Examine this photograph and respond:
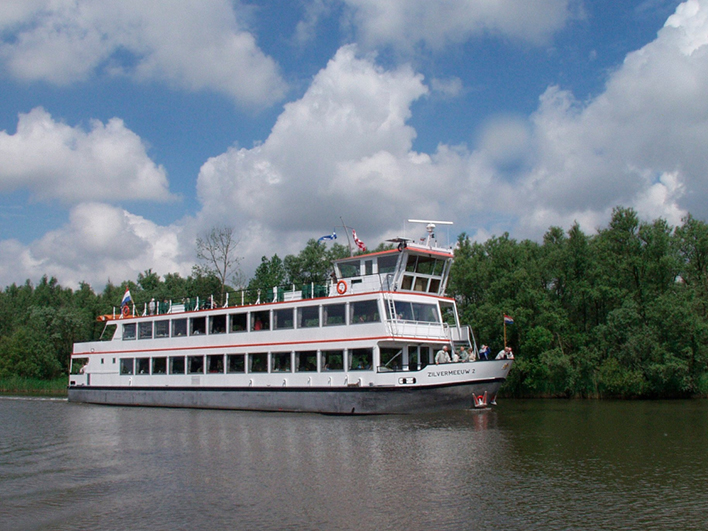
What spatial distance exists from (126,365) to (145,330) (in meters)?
2.66

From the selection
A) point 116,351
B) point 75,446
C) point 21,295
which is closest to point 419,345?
point 75,446

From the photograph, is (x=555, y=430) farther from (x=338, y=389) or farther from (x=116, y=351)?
(x=116, y=351)

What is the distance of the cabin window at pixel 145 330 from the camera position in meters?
37.5

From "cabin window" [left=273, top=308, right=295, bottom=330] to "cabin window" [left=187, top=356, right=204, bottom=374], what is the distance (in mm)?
5705

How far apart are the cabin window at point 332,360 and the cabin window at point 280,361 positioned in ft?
7.47

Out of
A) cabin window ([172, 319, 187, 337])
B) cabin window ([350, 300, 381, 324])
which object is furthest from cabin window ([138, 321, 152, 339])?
cabin window ([350, 300, 381, 324])

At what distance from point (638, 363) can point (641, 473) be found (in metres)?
26.8

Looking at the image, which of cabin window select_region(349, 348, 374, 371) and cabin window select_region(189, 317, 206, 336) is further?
cabin window select_region(189, 317, 206, 336)

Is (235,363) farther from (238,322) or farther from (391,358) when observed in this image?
(391,358)

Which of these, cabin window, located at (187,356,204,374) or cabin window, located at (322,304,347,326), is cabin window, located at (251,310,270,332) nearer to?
cabin window, located at (322,304,347,326)

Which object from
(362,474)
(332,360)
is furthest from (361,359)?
(362,474)

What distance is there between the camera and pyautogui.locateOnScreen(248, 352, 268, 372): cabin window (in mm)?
31766

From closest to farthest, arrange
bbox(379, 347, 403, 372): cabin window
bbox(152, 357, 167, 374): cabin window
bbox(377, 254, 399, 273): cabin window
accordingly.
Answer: bbox(379, 347, 403, 372): cabin window → bbox(377, 254, 399, 273): cabin window → bbox(152, 357, 167, 374): cabin window

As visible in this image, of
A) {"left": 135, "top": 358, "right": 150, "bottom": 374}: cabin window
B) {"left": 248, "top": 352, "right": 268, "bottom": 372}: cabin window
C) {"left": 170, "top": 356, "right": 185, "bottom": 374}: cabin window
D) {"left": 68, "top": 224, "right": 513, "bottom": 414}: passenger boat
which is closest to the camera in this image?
{"left": 68, "top": 224, "right": 513, "bottom": 414}: passenger boat
